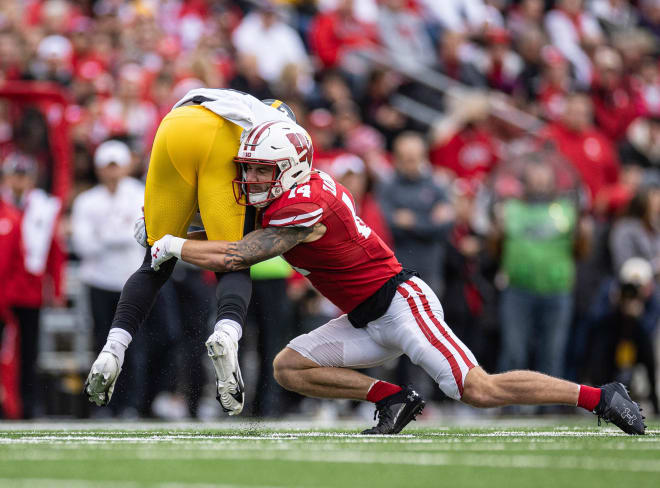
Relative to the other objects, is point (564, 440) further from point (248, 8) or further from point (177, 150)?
point (248, 8)

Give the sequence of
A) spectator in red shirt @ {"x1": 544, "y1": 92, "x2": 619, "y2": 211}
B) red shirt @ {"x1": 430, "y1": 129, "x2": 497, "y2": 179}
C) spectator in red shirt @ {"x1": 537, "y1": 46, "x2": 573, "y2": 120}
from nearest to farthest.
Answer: spectator in red shirt @ {"x1": 544, "y1": 92, "x2": 619, "y2": 211}
red shirt @ {"x1": 430, "y1": 129, "x2": 497, "y2": 179}
spectator in red shirt @ {"x1": 537, "y1": 46, "x2": 573, "y2": 120}

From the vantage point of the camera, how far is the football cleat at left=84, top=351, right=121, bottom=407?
19.4ft

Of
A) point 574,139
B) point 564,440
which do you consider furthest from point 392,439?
point 574,139

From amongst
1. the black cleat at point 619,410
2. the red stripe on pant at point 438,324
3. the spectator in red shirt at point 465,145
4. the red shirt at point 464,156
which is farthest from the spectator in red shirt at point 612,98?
the black cleat at point 619,410

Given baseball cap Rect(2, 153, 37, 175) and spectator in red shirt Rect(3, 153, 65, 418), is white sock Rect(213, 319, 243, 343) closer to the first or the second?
spectator in red shirt Rect(3, 153, 65, 418)

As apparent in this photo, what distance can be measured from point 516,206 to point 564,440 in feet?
14.7

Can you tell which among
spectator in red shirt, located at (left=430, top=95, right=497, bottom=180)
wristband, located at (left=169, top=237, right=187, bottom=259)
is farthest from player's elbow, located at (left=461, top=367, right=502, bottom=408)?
spectator in red shirt, located at (left=430, top=95, right=497, bottom=180)

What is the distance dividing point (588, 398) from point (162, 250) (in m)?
2.20

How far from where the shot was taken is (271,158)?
613cm

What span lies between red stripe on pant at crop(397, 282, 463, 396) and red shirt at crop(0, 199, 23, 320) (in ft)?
13.4

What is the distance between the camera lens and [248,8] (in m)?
14.2

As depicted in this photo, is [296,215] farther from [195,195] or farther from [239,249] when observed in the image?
[195,195]

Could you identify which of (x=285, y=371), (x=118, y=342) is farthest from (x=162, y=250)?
(x=285, y=371)

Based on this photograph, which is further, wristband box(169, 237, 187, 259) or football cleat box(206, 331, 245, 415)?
wristband box(169, 237, 187, 259)
